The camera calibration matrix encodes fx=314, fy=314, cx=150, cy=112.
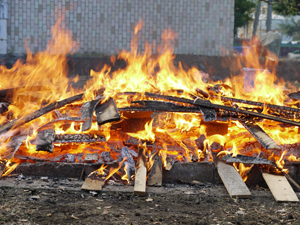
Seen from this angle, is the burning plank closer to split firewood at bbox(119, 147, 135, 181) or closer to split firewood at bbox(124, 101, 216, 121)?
split firewood at bbox(124, 101, 216, 121)

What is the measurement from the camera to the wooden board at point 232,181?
3.37m

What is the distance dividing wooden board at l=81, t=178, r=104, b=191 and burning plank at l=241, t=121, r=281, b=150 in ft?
6.63

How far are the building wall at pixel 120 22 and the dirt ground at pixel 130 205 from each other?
965cm

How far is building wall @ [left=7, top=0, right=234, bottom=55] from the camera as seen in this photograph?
40.1 ft

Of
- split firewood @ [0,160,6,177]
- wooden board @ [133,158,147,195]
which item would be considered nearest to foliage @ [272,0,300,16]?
wooden board @ [133,158,147,195]

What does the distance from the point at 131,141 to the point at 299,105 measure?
8.94 feet

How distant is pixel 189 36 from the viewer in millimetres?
12953

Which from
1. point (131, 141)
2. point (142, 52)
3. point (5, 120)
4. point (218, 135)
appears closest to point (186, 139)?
point (218, 135)

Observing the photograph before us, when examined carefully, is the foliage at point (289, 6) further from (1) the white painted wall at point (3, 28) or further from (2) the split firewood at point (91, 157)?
(2) the split firewood at point (91, 157)

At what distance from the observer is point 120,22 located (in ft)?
41.3

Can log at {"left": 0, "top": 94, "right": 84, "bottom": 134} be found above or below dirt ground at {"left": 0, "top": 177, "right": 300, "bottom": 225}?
above

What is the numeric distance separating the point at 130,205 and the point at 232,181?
1.24 meters

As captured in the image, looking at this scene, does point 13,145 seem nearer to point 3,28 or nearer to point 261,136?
point 261,136

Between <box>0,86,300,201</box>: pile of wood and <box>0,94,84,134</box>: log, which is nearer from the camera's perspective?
<box>0,86,300,201</box>: pile of wood
